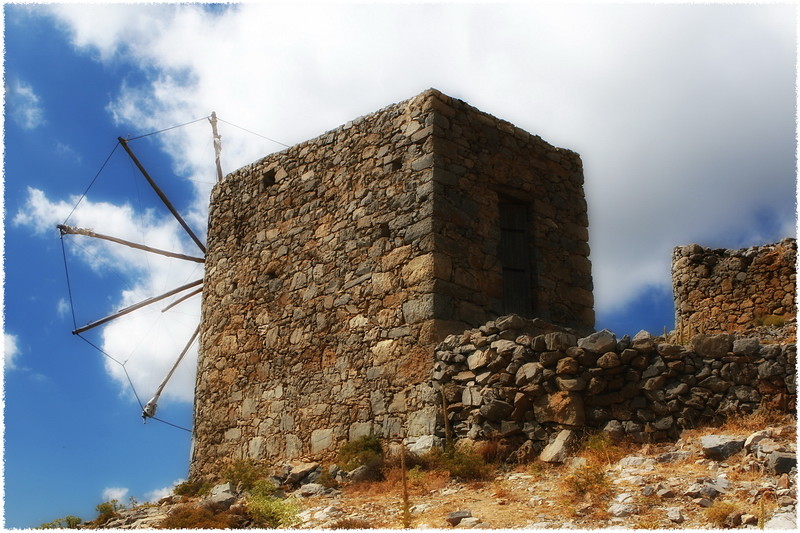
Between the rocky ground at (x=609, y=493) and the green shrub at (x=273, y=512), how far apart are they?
105 mm

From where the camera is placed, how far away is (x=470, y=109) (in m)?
11.2

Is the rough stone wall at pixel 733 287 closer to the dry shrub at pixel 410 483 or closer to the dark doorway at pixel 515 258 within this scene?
the dark doorway at pixel 515 258

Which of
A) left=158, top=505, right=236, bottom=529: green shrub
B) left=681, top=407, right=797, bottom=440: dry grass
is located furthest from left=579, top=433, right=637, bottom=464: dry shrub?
left=158, top=505, right=236, bottom=529: green shrub

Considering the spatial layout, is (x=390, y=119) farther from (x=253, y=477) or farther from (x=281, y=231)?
(x=253, y=477)

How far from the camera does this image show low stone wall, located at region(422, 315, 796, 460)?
8.26 meters

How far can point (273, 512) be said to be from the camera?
803 centimetres

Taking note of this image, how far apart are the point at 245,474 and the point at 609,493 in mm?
4926

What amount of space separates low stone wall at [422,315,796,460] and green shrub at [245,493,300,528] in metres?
1.94

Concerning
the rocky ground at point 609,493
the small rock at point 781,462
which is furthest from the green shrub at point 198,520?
the small rock at point 781,462

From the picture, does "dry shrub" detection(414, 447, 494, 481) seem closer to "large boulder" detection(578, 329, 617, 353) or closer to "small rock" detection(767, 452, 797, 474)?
"large boulder" detection(578, 329, 617, 353)

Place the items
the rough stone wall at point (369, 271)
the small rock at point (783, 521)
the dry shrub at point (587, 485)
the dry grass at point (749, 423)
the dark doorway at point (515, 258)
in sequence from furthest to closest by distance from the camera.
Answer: the dark doorway at point (515, 258)
the rough stone wall at point (369, 271)
the dry grass at point (749, 423)
the dry shrub at point (587, 485)
the small rock at point (783, 521)

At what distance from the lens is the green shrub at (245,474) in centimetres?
1032

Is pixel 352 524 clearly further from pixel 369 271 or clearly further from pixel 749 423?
pixel 369 271

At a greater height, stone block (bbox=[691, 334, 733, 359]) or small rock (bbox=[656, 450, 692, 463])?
stone block (bbox=[691, 334, 733, 359])
